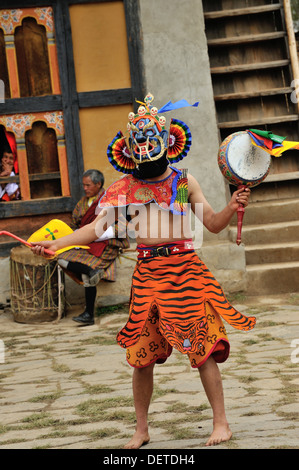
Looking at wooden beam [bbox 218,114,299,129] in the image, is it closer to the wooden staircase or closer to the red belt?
the wooden staircase

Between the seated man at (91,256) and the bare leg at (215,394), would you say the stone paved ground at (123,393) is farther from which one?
the seated man at (91,256)

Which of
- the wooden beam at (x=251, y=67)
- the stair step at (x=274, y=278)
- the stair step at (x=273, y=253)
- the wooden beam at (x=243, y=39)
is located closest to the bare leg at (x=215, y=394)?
the stair step at (x=274, y=278)

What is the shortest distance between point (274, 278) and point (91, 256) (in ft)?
6.10

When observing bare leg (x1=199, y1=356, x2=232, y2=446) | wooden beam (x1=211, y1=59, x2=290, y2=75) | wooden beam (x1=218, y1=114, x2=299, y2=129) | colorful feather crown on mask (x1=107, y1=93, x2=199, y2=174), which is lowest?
bare leg (x1=199, y1=356, x2=232, y2=446)

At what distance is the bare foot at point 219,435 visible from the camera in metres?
3.32

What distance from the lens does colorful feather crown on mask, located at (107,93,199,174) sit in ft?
11.8

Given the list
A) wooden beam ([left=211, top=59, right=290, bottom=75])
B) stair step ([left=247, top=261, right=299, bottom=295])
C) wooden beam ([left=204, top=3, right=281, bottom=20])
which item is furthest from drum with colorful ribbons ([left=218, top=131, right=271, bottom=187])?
wooden beam ([left=204, top=3, right=281, bottom=20])

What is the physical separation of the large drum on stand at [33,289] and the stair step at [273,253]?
6.54 feet

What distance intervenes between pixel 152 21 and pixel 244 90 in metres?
1.67

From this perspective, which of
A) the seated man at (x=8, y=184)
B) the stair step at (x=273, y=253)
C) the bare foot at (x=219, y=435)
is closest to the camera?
the bare foot at (x=219, y=435)

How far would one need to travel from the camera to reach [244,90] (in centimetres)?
903

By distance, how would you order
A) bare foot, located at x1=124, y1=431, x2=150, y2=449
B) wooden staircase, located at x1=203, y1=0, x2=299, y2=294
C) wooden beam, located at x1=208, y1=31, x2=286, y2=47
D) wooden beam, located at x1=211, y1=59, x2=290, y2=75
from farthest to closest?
wooden beam, located at x1=208, y1=31, x2=286, y2=47 < wooden beam, located at x1=211, y1=59, x2=290, y2=75 < wooden staircase, located at x1=203, y1=0, x2=299, y2=294 < bare foot, located at x1=124, y1=431, x2=150, y2=449

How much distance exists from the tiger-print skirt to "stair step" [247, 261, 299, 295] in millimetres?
4052

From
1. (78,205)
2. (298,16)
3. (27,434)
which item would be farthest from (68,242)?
(298,16)
